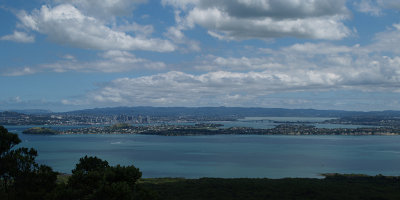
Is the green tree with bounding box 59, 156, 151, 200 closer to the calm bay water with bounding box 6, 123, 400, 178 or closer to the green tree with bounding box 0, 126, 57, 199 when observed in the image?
the green tree with bounding box 0, 126, 57, 199

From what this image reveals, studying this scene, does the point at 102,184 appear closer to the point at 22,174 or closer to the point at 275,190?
the point at 22,174

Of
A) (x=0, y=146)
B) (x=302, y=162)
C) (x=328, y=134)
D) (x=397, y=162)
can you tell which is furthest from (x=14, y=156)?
(x=328, y=134)

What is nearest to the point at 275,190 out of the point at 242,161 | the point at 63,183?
the point at 63,183

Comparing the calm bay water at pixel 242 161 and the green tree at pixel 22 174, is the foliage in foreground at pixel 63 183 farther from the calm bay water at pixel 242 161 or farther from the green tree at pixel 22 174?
the calm bay water at pixel 242 161

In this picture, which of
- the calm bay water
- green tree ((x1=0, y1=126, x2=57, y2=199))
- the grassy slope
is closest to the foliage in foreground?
green tree ((x1=0, y1=126, x2=57, y2=199))

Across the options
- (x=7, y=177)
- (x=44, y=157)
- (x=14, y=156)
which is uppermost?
(x=14, y=156)

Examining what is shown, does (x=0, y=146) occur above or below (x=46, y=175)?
above

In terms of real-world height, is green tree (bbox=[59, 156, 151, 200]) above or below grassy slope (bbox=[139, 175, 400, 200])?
above

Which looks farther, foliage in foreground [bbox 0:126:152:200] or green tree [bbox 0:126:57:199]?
green tree [bbox 0:126:57:199]

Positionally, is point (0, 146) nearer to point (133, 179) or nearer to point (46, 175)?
point (46, 175)
